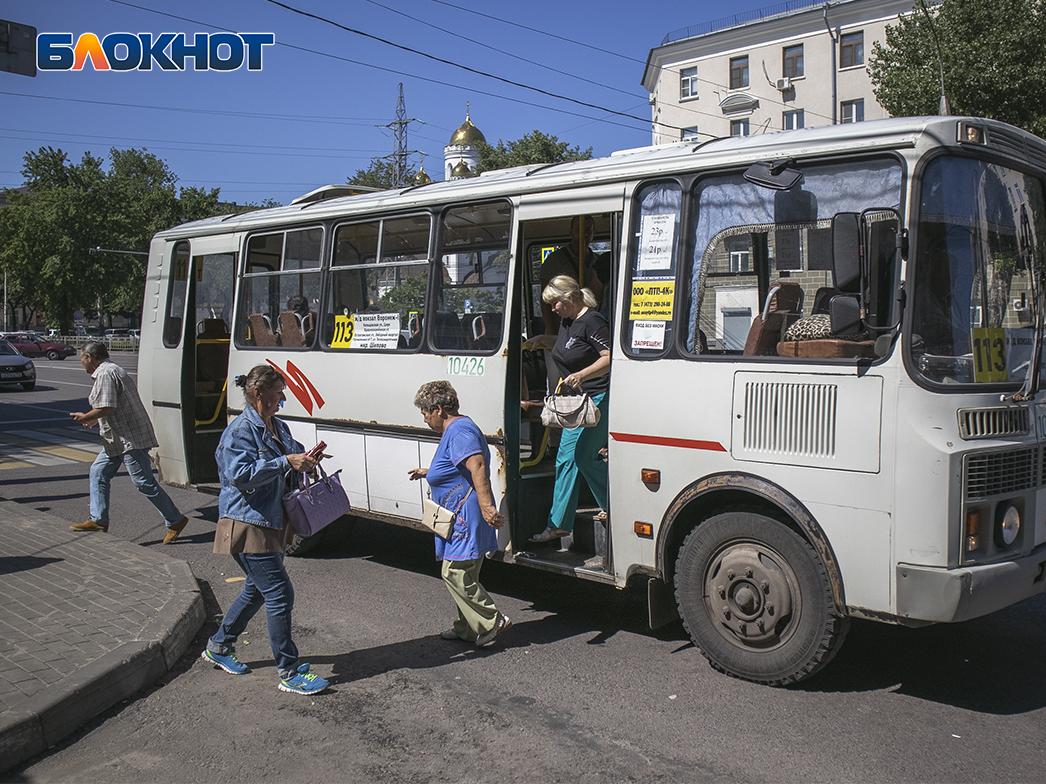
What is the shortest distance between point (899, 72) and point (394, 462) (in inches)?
761

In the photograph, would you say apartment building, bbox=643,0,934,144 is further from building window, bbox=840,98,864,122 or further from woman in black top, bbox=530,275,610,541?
woman in black top, bbox=530,275,610,541

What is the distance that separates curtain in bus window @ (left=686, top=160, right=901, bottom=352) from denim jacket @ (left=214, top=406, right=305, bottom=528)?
93.8 inches

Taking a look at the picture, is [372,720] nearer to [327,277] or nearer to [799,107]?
[327,277]

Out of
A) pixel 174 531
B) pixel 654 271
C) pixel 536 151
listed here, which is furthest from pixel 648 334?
pixel 536 151

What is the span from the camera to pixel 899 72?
22.3 meters

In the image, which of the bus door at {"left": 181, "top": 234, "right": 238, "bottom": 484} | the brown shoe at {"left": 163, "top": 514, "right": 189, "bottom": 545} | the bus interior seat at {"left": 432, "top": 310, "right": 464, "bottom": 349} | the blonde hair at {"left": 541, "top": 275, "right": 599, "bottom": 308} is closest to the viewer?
the blonde hair at {"left": 541, "top": 275, "right": 599, "bottom": 308}

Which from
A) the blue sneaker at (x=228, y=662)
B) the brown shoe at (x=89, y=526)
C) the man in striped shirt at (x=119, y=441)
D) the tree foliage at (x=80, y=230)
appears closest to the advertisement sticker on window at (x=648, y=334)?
the blue sneaker at (x=228, y=662)

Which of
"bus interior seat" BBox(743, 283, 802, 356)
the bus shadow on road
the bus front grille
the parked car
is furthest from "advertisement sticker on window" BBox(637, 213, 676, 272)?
the parked car

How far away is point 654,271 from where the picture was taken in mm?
5770

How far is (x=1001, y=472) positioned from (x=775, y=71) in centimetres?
4924

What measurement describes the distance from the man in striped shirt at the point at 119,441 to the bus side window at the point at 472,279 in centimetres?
359

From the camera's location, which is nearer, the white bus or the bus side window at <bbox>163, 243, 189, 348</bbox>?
the white bus

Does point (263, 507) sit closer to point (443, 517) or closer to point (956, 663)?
point (443, 517)

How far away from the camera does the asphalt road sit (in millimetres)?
4328
